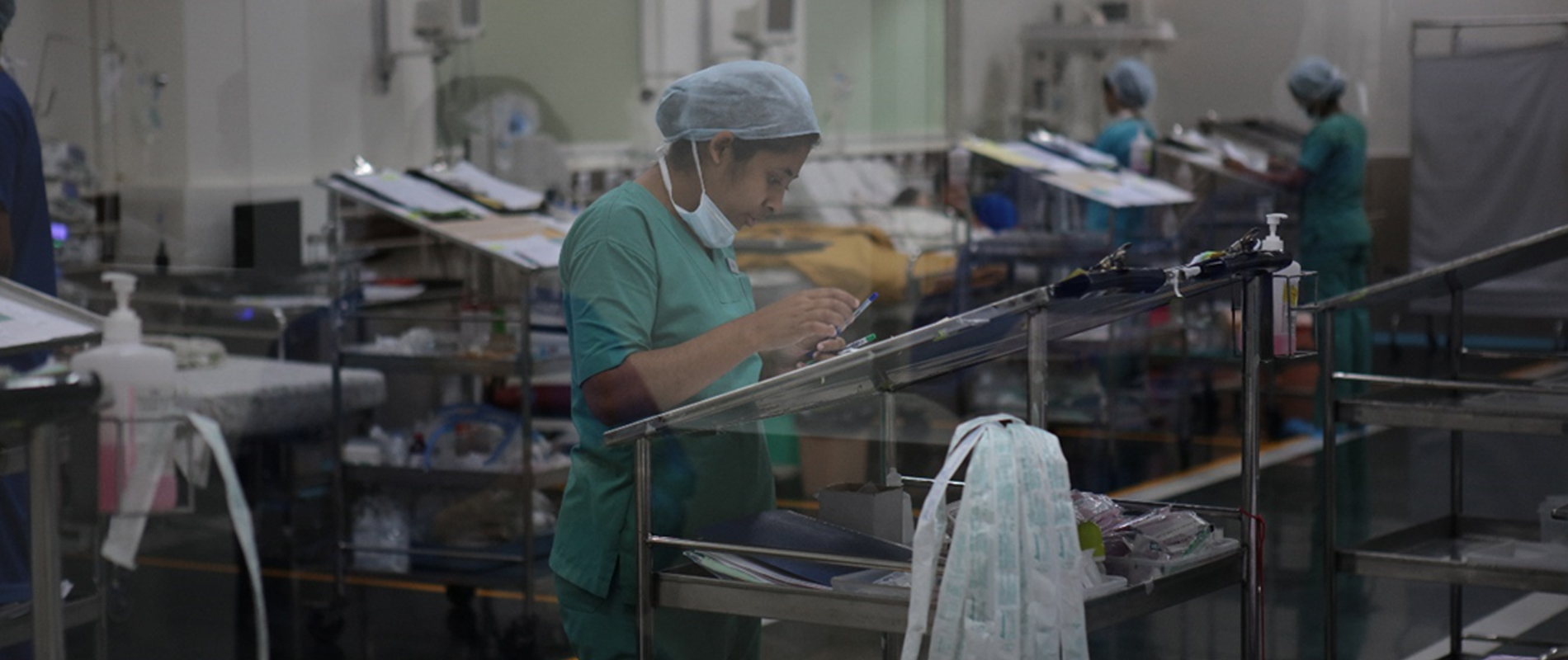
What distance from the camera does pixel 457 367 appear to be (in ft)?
15.0

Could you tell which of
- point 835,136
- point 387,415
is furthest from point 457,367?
point 835,136

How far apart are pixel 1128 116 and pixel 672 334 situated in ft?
18.6

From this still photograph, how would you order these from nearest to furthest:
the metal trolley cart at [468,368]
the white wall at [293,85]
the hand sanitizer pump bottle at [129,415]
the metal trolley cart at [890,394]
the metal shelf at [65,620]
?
Result: the hand sanitizer pump bottle at [129,415]
the metal trolley cart at [890,394]
the metal shelf at [65,620]
the metal trolley cart at [468,368]
the white wall at [293,85]

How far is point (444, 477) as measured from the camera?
4.58 meters

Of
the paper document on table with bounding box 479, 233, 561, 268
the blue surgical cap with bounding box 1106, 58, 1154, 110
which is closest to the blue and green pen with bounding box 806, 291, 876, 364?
the paper document on table with bounding box 479, 233, 561, 268

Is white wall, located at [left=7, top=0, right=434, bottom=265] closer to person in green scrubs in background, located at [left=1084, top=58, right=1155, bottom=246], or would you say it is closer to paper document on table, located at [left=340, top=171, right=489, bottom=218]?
paper document on table, located at [left=340, top=171, right=489, bottom=218]

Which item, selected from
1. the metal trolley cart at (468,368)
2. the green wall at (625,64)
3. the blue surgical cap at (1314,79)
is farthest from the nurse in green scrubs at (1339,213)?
the metal trolley cart at (468,368)

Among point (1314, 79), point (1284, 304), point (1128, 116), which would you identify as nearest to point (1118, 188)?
point (1128, 116)

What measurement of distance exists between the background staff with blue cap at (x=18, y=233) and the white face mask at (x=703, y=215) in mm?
1308

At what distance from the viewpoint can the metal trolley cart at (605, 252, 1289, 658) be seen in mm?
2105

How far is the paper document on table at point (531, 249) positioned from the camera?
428cm

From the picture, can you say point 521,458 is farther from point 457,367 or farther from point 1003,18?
point 1003,18

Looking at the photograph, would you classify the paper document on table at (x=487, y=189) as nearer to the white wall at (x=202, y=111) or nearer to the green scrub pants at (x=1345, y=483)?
the white wall at (x=202, y=111)

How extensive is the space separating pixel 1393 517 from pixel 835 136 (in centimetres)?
215
